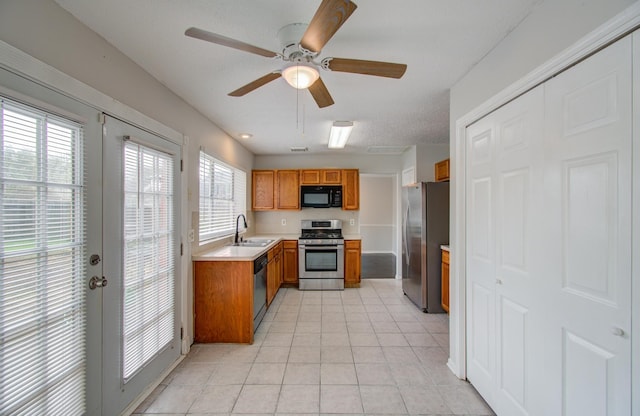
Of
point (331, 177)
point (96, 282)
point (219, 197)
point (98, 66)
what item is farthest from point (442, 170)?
point (96, 282)

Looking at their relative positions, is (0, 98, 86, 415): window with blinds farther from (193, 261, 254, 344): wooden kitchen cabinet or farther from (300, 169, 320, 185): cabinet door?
(300, 169, 320, 185): cabinet door

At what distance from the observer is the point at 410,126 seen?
11.2 feet

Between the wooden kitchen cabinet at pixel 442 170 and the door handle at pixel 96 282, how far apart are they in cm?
399

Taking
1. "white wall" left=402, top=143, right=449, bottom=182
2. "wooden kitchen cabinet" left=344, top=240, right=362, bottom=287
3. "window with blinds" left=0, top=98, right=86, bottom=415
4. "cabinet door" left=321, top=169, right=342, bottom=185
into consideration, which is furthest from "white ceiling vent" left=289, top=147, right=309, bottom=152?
"window with blinds" left=0, top=98, right=86, bottom=415

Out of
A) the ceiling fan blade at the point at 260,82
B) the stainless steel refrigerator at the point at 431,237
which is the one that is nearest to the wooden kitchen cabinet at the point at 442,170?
the stainless steel refrigerator at the point at 431,237

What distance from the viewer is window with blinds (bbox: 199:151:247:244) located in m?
3.14

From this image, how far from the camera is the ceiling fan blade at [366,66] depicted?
56.4 inches

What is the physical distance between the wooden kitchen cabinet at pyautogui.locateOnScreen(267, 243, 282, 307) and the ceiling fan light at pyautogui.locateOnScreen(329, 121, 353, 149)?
185 cm

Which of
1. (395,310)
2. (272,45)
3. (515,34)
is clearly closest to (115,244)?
(272,45)

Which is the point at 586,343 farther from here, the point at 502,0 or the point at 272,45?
the point at 272,45

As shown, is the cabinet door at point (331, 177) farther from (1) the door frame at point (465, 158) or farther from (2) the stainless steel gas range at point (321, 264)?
(1) the door frame at point (465, 158)

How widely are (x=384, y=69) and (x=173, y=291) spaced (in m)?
2.47

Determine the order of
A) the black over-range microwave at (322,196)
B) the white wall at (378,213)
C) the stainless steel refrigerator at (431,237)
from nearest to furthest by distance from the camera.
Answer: the stainless steel refrigerator at (431,237) → the black over-range microwave at (322,196) → the white wall at (378,213)

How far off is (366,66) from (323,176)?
349 centimetres
